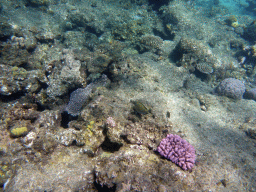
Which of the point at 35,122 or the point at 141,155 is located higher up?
the point at 141,155

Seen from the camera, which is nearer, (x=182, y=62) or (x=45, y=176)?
(x=45, y=176)

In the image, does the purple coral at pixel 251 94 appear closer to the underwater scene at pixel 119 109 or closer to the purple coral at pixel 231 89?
the underwater scene at pixel 119 109

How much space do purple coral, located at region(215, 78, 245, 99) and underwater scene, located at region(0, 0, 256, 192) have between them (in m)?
0.05

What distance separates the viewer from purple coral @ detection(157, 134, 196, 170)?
10.2ft

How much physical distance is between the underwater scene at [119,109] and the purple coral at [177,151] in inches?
0.9

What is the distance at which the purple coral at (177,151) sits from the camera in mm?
3107

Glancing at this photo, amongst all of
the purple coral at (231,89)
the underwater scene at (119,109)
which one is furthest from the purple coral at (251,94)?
the purple coral at (231,89)

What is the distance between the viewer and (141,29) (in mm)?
9414

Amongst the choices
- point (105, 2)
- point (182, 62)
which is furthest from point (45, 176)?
point (105, 2)

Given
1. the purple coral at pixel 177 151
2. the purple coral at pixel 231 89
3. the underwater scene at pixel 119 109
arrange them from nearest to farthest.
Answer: the underwater scene at pixel 119 109 → the purple coral at pixel 177 151 → the purple coral at pixel 231 89

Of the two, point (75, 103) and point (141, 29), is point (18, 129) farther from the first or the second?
point (141, 29)

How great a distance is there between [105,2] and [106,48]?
7.94m

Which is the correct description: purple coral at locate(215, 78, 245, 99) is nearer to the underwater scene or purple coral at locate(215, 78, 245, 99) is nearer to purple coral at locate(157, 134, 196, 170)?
the underwater scene

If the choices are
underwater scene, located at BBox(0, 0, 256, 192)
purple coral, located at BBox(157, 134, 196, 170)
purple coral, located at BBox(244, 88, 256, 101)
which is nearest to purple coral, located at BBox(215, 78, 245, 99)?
underwater scene, located at BBox(0, 0, 256, 192)
